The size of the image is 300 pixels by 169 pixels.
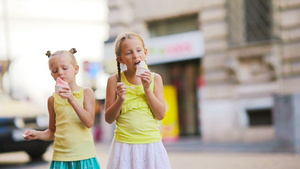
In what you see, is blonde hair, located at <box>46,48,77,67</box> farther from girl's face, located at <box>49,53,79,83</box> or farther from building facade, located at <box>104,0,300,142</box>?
building facade, located at <box>104,0,300,142</box>

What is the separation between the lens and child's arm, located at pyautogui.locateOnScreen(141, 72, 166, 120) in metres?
2.69

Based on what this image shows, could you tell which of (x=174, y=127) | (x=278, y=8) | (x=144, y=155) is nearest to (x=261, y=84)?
(x=278, y=8)

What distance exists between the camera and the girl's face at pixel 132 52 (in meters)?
2.80

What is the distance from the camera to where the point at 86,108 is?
293 cm

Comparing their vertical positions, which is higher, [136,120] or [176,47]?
[176,47]

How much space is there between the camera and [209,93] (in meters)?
12.6

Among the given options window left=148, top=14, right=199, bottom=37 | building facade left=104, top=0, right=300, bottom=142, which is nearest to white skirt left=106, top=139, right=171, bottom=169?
building facade left=104, top=0, right=300, bottom=142

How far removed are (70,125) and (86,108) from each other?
0.15 meters

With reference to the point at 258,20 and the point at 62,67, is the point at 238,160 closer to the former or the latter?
the point at 62,67

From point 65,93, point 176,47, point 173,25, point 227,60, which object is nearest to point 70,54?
point 65,93

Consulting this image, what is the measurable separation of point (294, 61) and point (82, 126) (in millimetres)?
9288

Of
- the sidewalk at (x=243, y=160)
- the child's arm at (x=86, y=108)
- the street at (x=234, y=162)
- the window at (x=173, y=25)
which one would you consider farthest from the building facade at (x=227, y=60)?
the child's arm at (x=86, y=108)

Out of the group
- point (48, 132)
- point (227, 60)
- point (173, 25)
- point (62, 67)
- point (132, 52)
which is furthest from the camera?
point (173, 25)

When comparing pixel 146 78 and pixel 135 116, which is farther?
pixel 135 116
